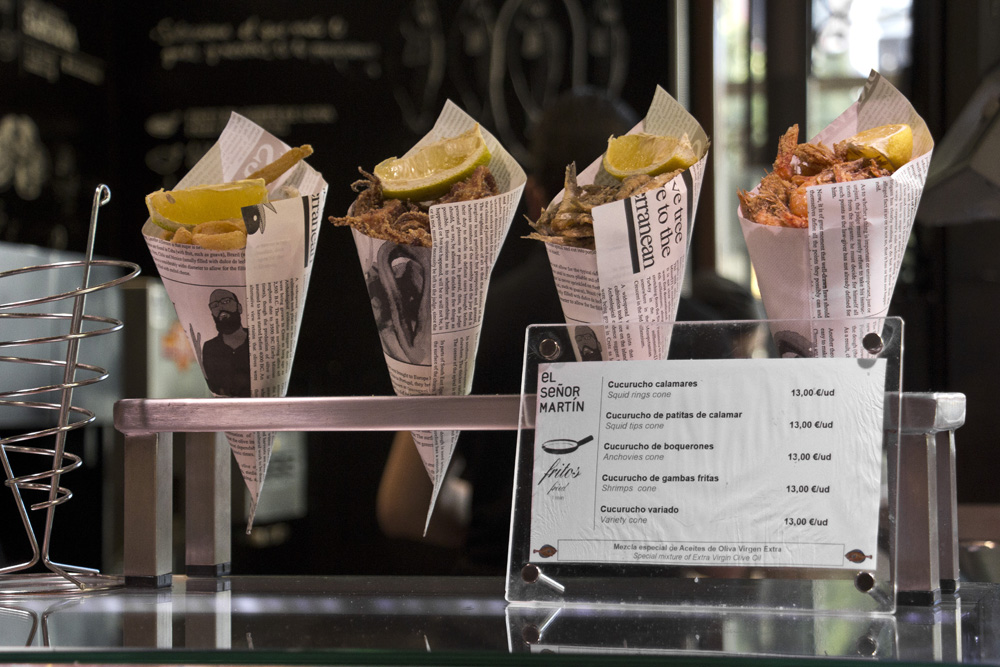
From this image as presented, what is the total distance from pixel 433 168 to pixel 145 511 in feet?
1.21

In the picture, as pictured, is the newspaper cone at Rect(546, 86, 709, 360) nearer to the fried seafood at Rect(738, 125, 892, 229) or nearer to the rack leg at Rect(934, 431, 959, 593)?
the fried seafood at Rect(738, 125, 892, 229)

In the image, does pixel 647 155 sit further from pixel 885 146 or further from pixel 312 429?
pixel 312 429

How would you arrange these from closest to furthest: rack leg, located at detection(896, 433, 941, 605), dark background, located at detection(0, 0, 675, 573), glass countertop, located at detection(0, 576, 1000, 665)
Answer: glass countertop, located at detection(0, 576, 1000, 665) < rack leg, located at detection(896, 433, 941, 605) < dark background, located at detection(0, 0, 675, 573)

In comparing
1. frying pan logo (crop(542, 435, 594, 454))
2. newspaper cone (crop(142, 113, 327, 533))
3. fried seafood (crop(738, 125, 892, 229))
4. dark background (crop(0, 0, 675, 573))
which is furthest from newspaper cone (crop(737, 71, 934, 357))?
dark background (crop(0, 0, 675, 573))

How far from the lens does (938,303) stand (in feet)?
6.63

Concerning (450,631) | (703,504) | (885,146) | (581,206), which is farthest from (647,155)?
(450,631)

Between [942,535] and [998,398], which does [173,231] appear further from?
[998,398]

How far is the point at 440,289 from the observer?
76 centimetres

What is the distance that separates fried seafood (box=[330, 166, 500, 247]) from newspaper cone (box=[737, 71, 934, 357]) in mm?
205

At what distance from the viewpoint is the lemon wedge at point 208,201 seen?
769 mm

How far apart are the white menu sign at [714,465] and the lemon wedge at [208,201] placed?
0.30 metres

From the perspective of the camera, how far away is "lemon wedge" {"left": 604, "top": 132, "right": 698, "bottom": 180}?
72 centimetres

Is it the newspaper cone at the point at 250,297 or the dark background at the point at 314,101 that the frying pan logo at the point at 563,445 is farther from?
the dark background at the point at 314,101

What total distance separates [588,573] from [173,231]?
1.41 ft
